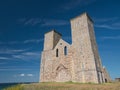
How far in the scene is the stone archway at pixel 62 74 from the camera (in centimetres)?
2693

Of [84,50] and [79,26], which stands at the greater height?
[79,26]

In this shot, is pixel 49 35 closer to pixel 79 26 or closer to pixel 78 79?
pixel 79 26

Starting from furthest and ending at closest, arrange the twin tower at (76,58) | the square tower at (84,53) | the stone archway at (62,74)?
the stone archway at (62,74) < the twin tower at (76,58) < the square tower at (84,53)

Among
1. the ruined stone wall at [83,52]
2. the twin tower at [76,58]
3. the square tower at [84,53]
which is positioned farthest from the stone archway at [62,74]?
the ruined stone wall at [83,52]

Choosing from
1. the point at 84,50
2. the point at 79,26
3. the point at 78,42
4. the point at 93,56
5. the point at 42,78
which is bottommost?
the point at 42,78

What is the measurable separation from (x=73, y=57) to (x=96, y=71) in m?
6.39

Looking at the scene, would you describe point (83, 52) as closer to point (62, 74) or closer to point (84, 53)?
point (84, 53)

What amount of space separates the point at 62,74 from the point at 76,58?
18.8ft

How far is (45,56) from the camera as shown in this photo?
3250cm

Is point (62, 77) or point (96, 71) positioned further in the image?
point (62, 77)

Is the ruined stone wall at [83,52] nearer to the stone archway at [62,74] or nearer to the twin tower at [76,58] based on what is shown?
the twin tower at [76,58]

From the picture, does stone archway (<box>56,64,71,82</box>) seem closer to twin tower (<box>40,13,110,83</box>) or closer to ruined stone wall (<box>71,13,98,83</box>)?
twin tower (<box>40,13,110,83</box>)

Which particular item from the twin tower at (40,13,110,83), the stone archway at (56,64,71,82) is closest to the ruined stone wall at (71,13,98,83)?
the twin tower at (40,13,110,83)

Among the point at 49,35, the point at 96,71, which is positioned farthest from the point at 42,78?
the point at 96,71
